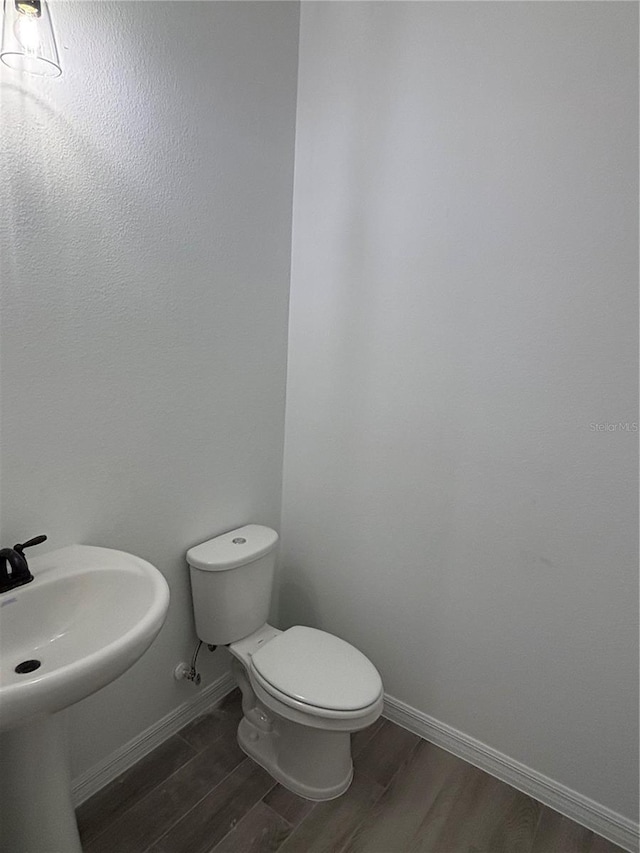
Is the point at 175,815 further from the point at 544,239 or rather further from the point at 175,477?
the point at 544,239

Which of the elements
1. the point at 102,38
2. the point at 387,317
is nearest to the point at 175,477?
the point at 387,317

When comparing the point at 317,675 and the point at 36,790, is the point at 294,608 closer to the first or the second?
the point at 317,675

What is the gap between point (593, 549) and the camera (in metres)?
1.43

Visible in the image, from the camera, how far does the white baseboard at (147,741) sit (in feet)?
4.95

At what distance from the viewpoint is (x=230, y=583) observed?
5.51 ft

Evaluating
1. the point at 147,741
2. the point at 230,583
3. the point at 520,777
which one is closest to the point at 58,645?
the point at 230,583

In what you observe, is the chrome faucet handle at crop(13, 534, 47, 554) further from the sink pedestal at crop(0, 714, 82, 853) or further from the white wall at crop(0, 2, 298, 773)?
the sink pedestal at crop(0, 714, 82, 853)

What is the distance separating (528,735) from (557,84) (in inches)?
74.5

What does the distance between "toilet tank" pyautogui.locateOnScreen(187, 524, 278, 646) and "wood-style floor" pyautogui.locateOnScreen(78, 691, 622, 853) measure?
Answer: 401mm

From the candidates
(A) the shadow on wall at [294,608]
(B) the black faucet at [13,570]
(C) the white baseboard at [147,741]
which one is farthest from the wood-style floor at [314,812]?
(B) the black faucet at [13,570]

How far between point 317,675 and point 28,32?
173 cm

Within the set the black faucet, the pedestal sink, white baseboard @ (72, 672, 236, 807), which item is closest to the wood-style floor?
white baseboard @ (72, 672, 236, 807)

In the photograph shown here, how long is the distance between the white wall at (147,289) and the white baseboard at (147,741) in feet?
0.13

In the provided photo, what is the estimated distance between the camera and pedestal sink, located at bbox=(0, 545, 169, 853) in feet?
3.30
